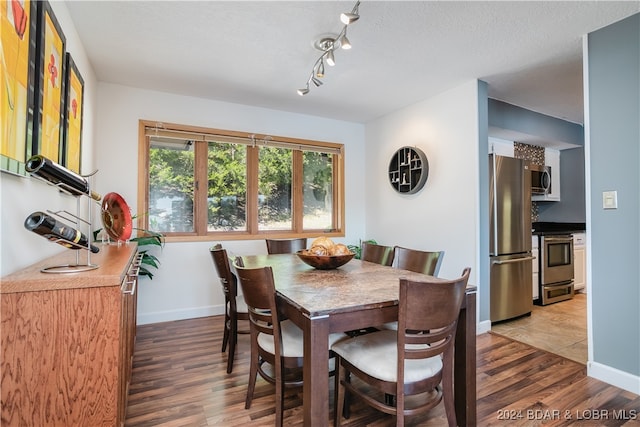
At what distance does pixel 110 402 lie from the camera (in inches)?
45.8

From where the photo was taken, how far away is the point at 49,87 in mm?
1616

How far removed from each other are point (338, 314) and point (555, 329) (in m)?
3.10

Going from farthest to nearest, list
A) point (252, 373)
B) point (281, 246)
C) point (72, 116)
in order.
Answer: point (281, 246)
point (72, 116)
point (252, 373)

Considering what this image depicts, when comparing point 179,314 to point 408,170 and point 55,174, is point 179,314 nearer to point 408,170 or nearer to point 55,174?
point 55,174

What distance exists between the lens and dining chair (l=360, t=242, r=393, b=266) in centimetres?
246

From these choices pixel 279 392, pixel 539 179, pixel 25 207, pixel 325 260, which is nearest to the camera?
pixel 25 207

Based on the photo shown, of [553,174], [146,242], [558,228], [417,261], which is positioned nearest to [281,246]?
[146,242]

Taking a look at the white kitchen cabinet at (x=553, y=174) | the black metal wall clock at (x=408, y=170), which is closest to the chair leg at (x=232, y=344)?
the black metal wall clock at (x=408, y=170)

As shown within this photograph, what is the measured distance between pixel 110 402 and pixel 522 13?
121 inches

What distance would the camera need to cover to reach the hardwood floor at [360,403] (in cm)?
174

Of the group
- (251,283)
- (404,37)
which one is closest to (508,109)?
(404,37)

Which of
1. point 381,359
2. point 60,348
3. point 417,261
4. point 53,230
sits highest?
point 53,230

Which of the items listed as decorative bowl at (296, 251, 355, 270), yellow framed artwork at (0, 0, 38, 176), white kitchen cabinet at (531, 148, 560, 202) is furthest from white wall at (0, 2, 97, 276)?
white kitchen cabinet at (531, 148, 560, 202)

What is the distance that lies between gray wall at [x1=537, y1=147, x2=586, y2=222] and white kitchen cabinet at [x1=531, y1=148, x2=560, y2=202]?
0.10 metres
